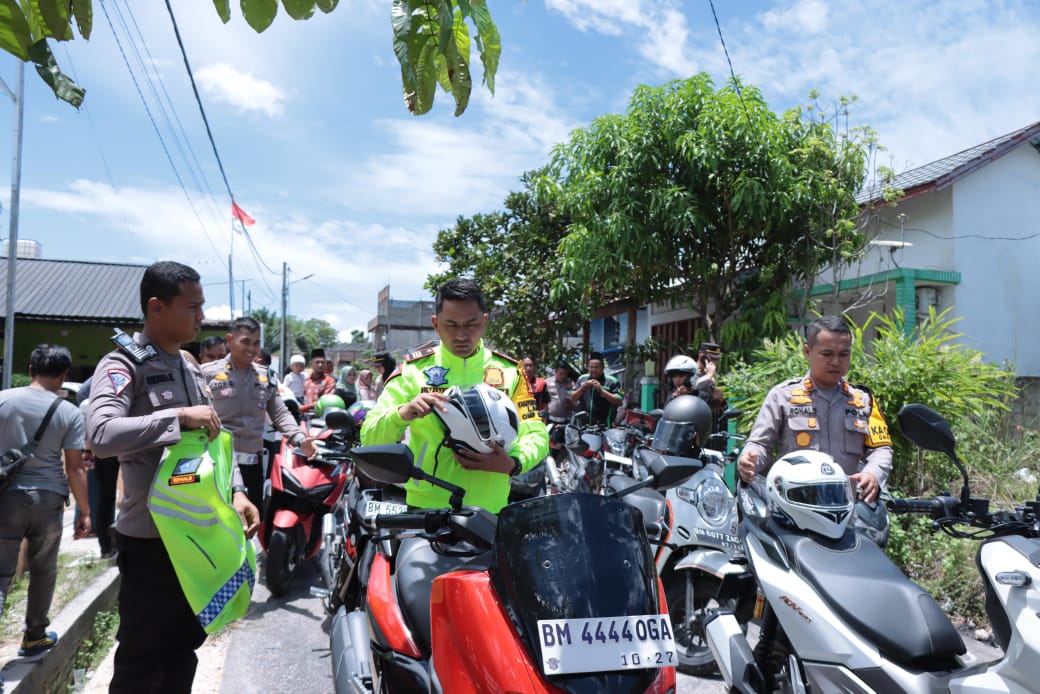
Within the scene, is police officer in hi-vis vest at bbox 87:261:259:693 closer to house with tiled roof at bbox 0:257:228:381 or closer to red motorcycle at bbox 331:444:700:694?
red motorcycle at bbox 331:444:700:694

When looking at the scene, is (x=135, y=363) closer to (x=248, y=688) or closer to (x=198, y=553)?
(x=198, y=553)

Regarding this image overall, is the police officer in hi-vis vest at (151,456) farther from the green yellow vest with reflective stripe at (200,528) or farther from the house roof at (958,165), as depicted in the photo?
the house roof at (958,165)

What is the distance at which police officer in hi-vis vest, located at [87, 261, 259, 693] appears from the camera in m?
2.46

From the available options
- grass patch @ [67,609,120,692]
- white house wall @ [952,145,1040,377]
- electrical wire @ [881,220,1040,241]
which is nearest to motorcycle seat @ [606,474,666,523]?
grass patch @ [67,609,120,692]

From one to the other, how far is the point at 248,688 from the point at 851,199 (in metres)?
7.76

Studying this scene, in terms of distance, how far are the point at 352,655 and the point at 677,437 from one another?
269cm

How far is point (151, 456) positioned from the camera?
255 centimetres

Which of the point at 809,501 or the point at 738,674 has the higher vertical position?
the point at 809,501

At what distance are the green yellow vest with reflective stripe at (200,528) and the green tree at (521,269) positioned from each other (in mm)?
10983

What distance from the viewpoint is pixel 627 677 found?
1480 mm

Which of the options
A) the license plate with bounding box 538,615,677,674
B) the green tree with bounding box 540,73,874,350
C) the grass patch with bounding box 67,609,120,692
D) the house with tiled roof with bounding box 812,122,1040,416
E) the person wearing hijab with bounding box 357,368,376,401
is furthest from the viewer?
the person wearing hijab with bounding box 357,368,376,401

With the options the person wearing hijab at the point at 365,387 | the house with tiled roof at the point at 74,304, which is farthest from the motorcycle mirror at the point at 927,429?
the house with tiled roof at the point at 74,304

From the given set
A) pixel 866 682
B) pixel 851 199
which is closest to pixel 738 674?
pixel 866 682

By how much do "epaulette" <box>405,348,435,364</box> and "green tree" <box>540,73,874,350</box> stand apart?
585 centimetres
